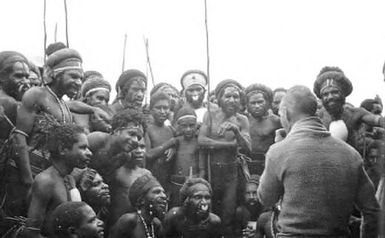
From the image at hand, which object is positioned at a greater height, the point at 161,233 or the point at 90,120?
the point at 90,120

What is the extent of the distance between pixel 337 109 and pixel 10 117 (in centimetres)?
400

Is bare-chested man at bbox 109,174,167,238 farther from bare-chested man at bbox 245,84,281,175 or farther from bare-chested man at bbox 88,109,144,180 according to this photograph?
bare-chested man at bbox 245,84,281,175

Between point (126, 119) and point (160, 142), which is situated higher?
point (126, 119)

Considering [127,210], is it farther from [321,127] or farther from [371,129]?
[371,129]

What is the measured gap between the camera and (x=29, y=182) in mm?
6031

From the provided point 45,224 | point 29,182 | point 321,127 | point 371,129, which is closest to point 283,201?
point 321,127

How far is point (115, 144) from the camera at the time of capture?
23.6 ft

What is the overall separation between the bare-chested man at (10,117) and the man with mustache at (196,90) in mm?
3313

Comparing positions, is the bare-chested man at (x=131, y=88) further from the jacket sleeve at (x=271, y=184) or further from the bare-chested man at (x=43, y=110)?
the jacket sleeve at (x=271, y=184)

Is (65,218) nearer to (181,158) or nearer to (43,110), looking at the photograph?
(43,110)

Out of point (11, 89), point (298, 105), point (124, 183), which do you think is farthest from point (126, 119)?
point (298, 105)

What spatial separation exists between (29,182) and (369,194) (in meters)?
3.13

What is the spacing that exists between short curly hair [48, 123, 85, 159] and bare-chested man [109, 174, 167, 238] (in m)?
1.09

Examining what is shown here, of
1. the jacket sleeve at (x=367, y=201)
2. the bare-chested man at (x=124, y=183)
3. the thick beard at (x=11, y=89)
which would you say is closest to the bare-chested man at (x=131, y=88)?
the bare-chested man at (x=124, y=183)
